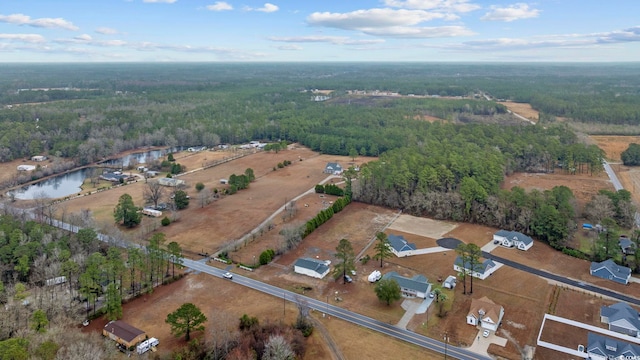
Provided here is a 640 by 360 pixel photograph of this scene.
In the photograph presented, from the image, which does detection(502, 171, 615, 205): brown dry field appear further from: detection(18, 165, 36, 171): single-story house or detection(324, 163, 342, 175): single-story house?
detection(18, 165, 36, 171): single-story house

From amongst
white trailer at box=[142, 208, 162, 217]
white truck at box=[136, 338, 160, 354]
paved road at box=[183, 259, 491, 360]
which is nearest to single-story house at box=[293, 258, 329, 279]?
paved road at box=[183, 259, 491, 360]

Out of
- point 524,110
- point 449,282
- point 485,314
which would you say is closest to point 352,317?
point 485,314

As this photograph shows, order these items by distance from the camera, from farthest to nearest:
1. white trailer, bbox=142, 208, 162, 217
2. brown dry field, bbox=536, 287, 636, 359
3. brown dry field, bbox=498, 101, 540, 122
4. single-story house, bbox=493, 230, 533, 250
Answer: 1. brown dry field, bbox=498, 101, 540, 122
2. white trailer, bbox=142, 208, 162, 217
3. single-story house, bbox=493, 230, 533, 250
4. brown dry field, bbox=536, 287, 636, 359

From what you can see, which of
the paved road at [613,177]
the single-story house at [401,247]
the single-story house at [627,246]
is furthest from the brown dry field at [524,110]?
the single-story house at [401,247]

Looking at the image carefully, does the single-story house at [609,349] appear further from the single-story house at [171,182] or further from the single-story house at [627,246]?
the single-story house at [171,182]

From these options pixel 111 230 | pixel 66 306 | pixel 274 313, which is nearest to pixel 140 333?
pixel 66 306

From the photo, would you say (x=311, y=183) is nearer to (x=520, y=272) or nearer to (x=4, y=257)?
(x=520, y=272)
